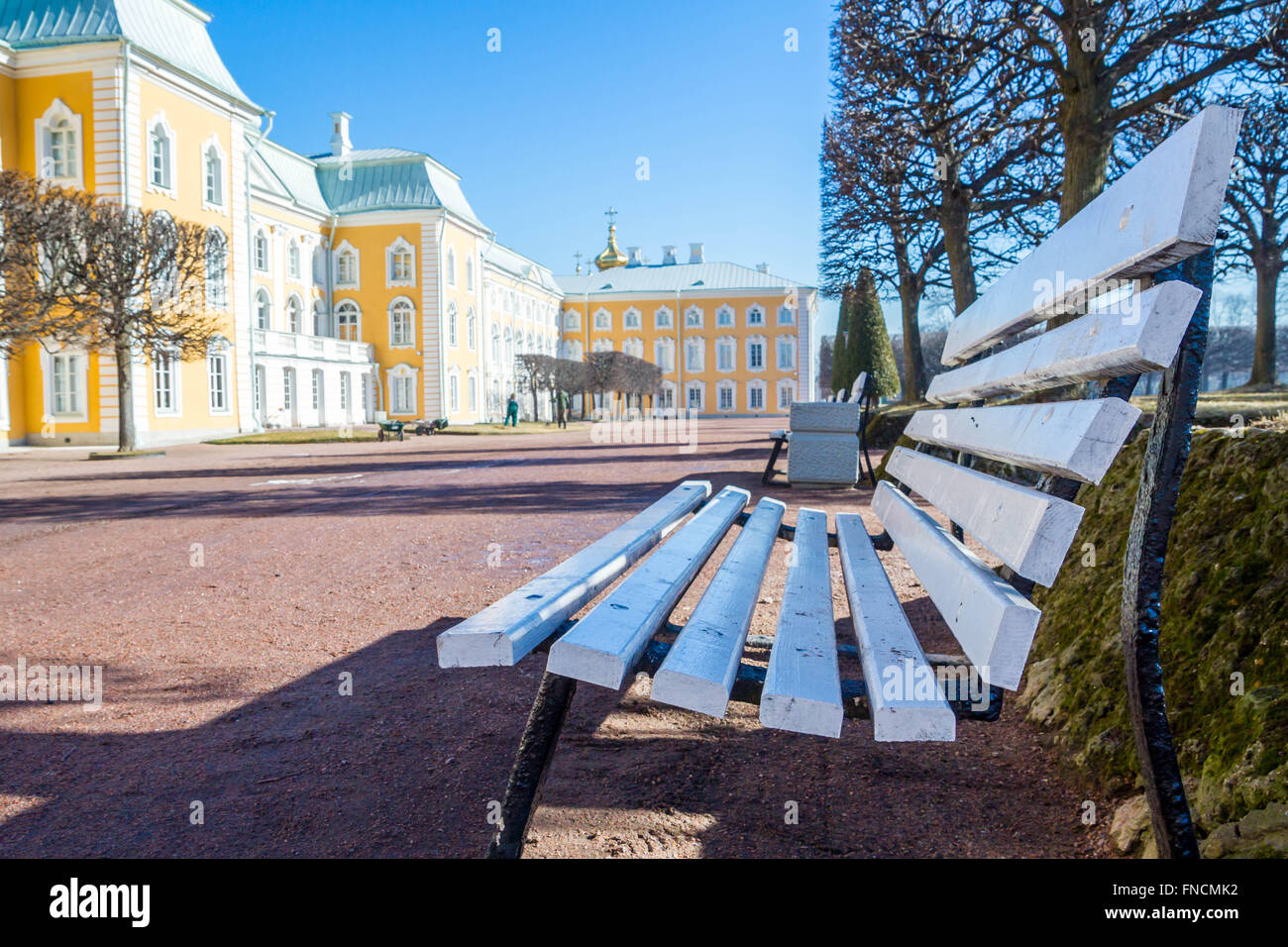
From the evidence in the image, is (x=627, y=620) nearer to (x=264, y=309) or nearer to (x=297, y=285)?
(x=264, y=309)

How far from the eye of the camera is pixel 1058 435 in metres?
1.59

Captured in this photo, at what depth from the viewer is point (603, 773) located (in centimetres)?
253

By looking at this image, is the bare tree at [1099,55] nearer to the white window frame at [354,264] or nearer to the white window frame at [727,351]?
the white window frame at [354,264]

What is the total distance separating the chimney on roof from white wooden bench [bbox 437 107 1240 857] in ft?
154

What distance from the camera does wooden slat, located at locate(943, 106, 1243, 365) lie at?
131 centimetres

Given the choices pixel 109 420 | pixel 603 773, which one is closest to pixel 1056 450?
pixel 603 773

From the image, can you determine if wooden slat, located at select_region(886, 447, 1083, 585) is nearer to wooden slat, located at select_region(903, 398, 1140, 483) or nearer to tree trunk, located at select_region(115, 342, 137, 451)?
wooden slat, located at select_region(903, 398, 1140, 483)

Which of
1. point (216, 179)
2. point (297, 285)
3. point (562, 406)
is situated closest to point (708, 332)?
point (562, 406)

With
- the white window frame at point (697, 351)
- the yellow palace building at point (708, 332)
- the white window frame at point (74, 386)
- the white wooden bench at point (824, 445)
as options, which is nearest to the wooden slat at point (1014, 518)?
the white wooden bench at point (824, 445)

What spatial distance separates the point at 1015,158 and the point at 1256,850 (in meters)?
15.0

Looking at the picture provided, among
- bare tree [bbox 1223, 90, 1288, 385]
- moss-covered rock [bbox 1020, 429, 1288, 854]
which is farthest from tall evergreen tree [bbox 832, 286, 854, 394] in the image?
moss-covered rock [bbox 1020, 429, 1288, 854]

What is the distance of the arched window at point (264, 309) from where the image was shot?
36.5 metres

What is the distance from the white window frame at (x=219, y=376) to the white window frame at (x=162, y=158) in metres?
4.50
